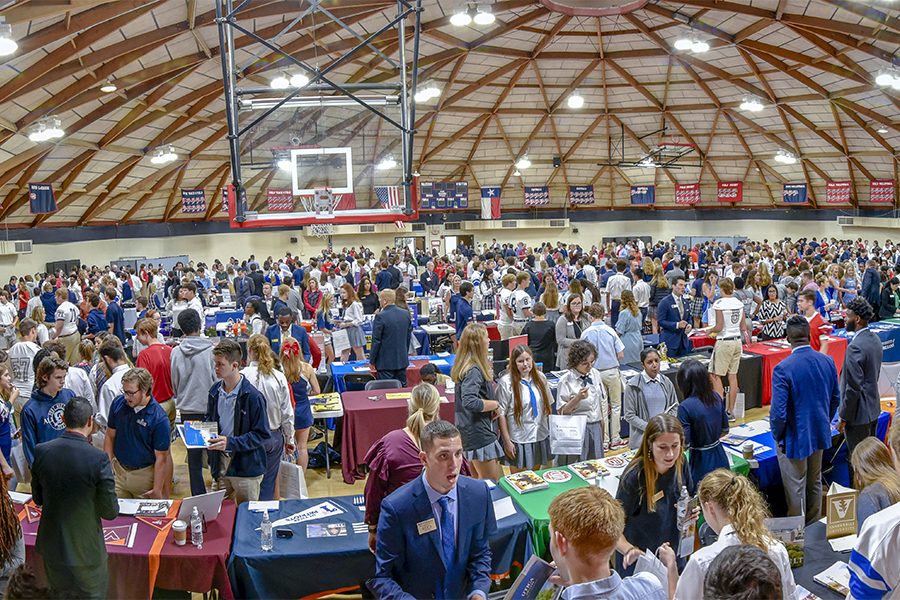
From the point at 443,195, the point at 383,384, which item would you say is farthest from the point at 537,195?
the point at 383,384

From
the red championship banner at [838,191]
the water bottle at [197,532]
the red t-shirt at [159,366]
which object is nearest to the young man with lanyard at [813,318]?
the water bottle at [197,532]

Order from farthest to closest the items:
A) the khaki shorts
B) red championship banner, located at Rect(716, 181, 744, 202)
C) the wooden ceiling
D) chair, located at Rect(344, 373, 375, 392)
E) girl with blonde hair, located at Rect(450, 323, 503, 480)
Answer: red championship banner, located at Rect(716, 181, 744, 202) → the wooden ceiling → chair, located at Rect(344, 373, 375, 392) → the khaki shorts → girl with blonde hair, located at Rect(450, 323, 503, 480)

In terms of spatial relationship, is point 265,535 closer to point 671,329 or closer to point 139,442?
point 139,442

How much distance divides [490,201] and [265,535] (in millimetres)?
25103

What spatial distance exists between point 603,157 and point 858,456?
87.6ft

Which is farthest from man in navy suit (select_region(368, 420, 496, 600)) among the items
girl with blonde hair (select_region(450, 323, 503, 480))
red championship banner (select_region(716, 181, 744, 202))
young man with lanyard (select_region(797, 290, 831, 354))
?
red championship banner (select_region(716, 181, 744, 202))

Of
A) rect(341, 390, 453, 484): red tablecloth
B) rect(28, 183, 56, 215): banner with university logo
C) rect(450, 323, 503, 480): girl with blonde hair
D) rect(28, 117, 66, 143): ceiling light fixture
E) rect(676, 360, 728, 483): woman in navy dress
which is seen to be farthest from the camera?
rect(28, 183, 56, 215): banner with university logo

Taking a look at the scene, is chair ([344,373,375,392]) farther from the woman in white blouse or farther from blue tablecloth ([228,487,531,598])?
blue tablecloth ([228,487,531,598])

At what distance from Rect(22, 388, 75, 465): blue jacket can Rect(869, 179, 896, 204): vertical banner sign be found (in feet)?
86.7

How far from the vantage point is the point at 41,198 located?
1886cm

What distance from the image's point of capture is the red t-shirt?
6.20 metres

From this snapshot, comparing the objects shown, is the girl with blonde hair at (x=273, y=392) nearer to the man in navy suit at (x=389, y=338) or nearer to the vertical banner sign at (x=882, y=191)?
the man in navy suit at (x=389, y=338)

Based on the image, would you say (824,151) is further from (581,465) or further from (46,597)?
(46,597)

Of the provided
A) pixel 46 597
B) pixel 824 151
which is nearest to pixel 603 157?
pixel 824 151
